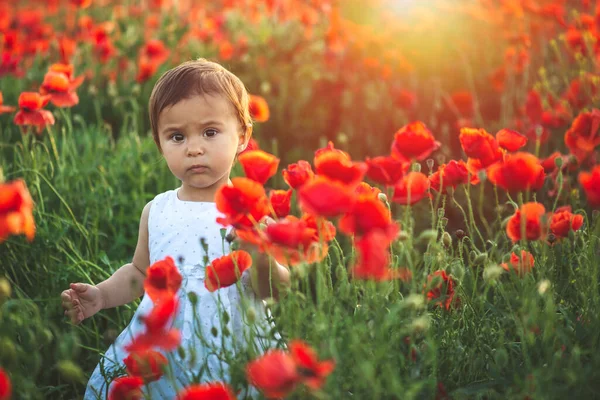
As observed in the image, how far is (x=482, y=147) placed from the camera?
1.88m

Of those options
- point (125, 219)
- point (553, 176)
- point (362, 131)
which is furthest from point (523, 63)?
point (125, 219)

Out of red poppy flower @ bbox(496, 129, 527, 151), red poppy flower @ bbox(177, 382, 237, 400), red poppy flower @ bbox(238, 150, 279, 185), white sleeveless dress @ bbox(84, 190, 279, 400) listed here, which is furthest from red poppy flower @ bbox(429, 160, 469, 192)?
red poppy flower @ bbox(177, 382, 237, 400)

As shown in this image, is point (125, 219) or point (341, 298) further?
point (125, 219)

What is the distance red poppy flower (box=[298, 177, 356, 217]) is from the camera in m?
1.40

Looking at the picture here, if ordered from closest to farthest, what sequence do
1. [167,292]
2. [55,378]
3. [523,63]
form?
[167,292] → [55,378] → [523,63]

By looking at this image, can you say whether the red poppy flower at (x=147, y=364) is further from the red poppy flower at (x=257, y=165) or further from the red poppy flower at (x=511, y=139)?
the red poppy flower at (x=511, y=139)

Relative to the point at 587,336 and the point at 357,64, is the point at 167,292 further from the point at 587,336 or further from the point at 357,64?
the point at 357,64

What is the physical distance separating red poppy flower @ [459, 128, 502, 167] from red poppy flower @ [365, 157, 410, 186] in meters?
0.27

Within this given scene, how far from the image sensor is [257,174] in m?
1.70

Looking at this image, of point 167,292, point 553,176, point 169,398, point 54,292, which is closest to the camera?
point 167,292

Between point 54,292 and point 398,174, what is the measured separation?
135cm

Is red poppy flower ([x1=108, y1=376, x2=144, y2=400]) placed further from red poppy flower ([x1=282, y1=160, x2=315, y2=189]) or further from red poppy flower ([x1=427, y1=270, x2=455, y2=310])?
red poppy flower ([x1=427, y1=270, x2=455, y2=310])

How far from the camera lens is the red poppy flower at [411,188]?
1.75 metres

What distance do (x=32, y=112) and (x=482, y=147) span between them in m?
1.55
